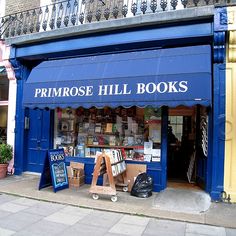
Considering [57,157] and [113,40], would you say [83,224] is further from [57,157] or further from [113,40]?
[113,40]

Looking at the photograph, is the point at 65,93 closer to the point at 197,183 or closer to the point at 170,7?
the point at 170,7

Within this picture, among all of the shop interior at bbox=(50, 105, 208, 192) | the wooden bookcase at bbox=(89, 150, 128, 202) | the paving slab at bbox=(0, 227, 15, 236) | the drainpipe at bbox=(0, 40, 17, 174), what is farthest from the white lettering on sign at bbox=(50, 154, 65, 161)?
the paving slab at bbox=(0, 227, 15, 236)

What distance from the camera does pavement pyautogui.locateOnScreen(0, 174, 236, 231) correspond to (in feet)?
20.4

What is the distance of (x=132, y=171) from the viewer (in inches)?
326

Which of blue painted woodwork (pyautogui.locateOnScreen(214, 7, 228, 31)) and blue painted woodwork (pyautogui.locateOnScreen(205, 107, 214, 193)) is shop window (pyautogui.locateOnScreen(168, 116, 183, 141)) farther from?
blue painted woodwork (pyautogui.locateOnScreen(214, 7, 228, 31))

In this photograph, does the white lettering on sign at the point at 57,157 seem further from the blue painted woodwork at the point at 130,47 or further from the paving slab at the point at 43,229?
the paving slab at the point at 43,229

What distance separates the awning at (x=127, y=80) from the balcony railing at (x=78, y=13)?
3.72ft

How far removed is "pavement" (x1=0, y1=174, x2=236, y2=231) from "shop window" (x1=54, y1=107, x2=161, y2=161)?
1172mm

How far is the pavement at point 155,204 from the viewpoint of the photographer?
6211 millimetres

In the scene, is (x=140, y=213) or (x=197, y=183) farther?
(x=197, y=183)

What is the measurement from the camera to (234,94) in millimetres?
7309

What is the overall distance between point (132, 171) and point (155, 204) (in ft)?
4.64

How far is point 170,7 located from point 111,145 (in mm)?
4048

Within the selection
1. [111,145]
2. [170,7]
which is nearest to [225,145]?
[111,145]
